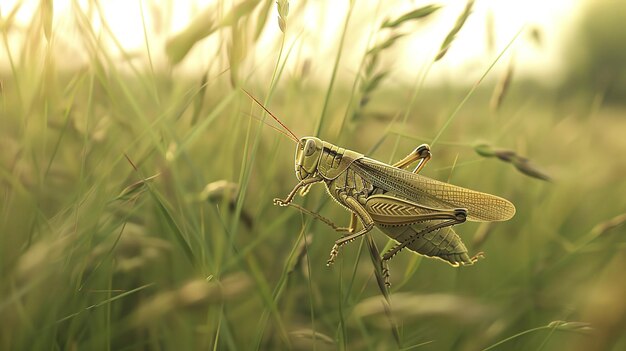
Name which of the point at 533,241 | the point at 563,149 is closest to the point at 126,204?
the point at 533,241

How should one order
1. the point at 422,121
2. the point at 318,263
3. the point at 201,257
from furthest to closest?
1. the point at 422,121
2. the point at 318,263
3. the point at 201,257

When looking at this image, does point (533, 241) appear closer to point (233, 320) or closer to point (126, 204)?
point (233, 320)

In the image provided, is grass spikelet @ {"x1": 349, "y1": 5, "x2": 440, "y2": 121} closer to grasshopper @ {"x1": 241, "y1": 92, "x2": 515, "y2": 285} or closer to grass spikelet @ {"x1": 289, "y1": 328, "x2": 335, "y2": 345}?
grasshopper @ {"x1": 241, "y1": 92, "x2": 515, "y2": 285}

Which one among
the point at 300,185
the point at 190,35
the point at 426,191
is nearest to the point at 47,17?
the point at 190,35

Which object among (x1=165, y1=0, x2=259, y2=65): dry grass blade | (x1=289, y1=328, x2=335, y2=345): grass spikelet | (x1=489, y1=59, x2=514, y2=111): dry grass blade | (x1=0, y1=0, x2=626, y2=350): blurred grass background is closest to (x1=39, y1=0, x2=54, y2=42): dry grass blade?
(x1=0, y1=0, x2=626, y2=350): blurred grass background

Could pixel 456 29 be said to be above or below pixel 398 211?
above

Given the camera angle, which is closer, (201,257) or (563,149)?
(201,257)

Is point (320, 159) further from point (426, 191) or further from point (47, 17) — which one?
point (47, 17)
